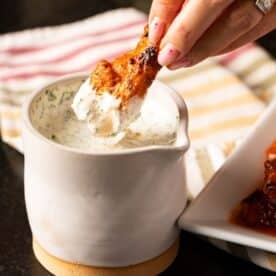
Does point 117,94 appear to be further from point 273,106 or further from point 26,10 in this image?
point 26,10

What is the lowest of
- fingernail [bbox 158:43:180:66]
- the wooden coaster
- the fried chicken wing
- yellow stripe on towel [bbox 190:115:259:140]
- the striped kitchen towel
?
the striped kitchen towel

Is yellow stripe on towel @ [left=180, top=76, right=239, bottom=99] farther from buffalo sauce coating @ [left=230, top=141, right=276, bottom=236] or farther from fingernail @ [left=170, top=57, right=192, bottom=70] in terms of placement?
fingernail @ [left=170, top=57, right=192, bottom=70]

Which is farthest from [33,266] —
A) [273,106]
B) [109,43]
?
[109,43]

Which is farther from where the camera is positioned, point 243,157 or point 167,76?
point 167,76

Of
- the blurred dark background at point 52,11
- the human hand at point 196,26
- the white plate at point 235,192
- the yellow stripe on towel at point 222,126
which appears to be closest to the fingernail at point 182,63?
the human hand at point 196,26

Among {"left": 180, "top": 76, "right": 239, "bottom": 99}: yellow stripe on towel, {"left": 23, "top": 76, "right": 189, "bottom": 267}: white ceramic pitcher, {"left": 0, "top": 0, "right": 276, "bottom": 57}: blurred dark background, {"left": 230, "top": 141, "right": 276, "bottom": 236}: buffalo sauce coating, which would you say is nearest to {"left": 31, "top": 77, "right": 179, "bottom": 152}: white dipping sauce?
{"left": 23, "top": 76, "right": 189, "bottom": 267}: white ceramic pitcher

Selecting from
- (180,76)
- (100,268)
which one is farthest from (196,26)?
(180,76)

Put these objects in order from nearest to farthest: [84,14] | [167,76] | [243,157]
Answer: [243,157]
[167,76]
[84,14]

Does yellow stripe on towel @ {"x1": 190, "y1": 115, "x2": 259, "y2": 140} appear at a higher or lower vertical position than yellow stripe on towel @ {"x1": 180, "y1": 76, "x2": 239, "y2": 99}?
higher

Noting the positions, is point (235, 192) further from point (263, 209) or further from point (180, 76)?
point (180, 76)
